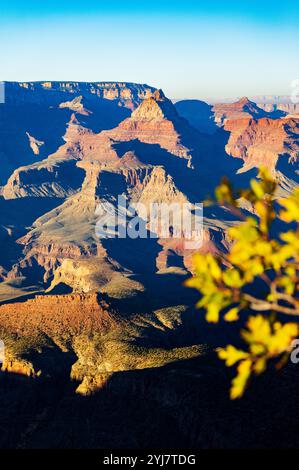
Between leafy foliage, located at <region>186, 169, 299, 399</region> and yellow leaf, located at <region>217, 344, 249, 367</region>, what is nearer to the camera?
leafy foliage, located at <region>186, 169, 299, 399</region>

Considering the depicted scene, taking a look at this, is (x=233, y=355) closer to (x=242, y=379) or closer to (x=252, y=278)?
(x=242, y=379)

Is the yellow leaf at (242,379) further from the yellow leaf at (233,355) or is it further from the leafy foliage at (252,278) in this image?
the yellow leaf at (233,355)

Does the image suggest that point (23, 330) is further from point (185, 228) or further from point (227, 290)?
point (185, 228)

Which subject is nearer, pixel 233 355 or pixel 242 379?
pixel 242 379

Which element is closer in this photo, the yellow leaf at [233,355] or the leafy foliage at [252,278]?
the leafy foliage at [252,278]

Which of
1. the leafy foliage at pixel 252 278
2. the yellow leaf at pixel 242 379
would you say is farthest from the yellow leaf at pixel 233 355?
the yellow leaf at pixel 242 379

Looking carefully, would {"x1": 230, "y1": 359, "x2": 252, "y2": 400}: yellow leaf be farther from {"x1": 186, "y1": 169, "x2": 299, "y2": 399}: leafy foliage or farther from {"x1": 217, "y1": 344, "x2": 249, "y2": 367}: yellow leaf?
{"x1": 217, "y1": 344, "x2": 249, "y2": 367}: yellow leaf

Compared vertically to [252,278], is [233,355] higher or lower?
lower

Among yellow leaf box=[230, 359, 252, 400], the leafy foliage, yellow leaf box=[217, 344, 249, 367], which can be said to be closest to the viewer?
the leafy foliage

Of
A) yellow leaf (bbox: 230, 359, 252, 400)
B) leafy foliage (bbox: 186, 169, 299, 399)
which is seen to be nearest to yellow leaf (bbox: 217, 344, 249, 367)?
leafy foliage (bbox: 186, 169, 299, 399)

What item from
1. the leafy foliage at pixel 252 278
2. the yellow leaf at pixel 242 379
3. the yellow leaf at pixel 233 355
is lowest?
the yellow leaf at pixel 242 379

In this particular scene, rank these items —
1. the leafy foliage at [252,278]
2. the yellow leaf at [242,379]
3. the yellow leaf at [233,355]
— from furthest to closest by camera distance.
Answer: the yellow leaf at [233,355]
the yellow leaf at [242,379]
the leafy foliage at [252,278]

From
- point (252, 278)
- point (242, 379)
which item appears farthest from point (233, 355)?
point (252, 278)
